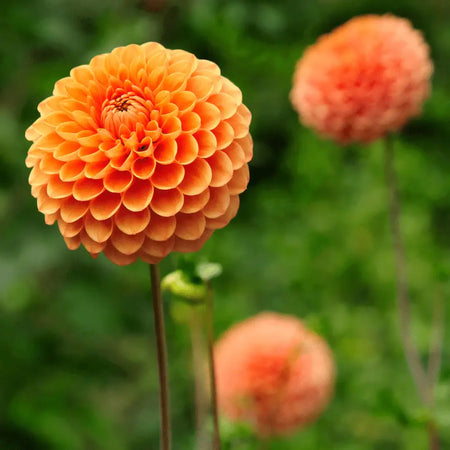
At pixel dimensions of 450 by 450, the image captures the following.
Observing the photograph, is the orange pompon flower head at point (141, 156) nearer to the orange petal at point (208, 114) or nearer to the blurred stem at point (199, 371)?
the orange petal at point (208, 114)

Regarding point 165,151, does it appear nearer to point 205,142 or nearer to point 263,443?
point 205,142

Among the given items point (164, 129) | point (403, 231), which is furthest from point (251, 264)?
point (164, 129)

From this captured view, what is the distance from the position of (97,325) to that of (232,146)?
1.14 meters

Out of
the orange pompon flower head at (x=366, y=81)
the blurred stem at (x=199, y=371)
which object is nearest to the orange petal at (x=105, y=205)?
the blurred stem at (x=199, y=371)

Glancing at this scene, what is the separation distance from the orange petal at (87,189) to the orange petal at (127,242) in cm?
4

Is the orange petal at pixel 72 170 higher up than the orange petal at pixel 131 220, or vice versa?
the orange petal at pixel 72 170

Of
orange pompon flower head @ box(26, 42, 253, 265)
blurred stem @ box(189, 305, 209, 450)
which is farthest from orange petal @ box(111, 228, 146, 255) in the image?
blurred stem @ box(189, 305, 209, 450)

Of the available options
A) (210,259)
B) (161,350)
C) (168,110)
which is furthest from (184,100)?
(210,259)

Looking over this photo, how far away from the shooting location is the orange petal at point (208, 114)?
70 cm

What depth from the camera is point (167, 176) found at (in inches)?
28.0

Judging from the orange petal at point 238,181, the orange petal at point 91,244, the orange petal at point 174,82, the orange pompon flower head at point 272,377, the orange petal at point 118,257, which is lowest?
the orange pompon flower head at point 272,377

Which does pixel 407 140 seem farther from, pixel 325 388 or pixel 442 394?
pixel 442 394

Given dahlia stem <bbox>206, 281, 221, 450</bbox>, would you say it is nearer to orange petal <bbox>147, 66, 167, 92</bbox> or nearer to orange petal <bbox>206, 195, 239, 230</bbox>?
orange petal <bbox>206, 195, 239, 230</bbox>

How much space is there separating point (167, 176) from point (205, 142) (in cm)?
5
